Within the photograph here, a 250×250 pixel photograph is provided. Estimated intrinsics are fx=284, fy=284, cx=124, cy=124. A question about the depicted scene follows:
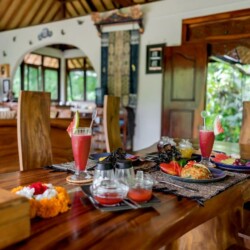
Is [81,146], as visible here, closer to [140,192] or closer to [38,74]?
[140,192]

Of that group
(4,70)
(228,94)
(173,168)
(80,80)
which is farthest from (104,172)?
(80,80)

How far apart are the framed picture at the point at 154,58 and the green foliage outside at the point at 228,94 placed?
1818mm

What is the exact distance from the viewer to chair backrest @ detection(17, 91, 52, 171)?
162 centimetres

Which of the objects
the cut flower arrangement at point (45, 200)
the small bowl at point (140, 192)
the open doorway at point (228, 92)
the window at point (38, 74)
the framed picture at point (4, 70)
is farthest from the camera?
the window at point (38, 74)

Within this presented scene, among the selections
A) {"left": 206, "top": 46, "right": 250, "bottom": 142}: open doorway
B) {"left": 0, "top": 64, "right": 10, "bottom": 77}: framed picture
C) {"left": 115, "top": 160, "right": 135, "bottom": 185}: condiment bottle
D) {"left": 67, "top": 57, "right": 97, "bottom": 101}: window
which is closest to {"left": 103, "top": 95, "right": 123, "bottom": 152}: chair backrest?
{"left": 115, "top": 160, "right": 135, "bottom": 185}: condiment bottle

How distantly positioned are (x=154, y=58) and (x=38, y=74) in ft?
18.8

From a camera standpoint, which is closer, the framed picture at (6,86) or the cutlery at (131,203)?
the cutlery at (131,203)

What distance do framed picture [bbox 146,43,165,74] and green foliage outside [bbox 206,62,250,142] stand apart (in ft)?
5.96

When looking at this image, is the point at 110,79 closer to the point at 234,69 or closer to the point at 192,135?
the point at 192,135

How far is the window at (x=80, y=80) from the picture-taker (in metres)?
10.0

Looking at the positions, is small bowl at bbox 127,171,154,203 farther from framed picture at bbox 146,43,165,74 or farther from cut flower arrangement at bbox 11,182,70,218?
framed picture at bbox 146,43,165,74

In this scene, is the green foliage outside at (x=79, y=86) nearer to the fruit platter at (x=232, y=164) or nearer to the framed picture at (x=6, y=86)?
the framed picture at (x=6, y=86)

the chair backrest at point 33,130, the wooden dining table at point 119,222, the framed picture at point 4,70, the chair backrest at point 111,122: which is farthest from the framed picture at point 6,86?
the wooden dining table at point 119,222

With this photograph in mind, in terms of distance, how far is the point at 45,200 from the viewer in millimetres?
781
